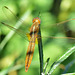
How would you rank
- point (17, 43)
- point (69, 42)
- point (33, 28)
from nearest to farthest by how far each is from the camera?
point (33, 28)
point (69, 42)
point (17, 43)

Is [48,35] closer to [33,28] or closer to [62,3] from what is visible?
[62,3]

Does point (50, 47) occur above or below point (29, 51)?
above

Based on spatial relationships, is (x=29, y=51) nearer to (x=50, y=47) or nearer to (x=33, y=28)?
(x=33, y=28)

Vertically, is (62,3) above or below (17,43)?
above

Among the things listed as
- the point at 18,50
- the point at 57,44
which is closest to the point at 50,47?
the point at 57,44

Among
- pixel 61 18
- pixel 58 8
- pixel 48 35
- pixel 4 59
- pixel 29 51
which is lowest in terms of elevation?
pixel 29 51

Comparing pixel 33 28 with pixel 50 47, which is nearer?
pixel 33 28

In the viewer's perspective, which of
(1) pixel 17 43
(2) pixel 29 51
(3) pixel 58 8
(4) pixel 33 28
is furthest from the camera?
(3) pixel 58 8

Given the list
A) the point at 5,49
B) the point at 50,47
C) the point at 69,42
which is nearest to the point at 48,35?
the point at 50,47

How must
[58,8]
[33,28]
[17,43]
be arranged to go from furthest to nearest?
1. [58,8]
2. [17,43]
3. [33,28]
